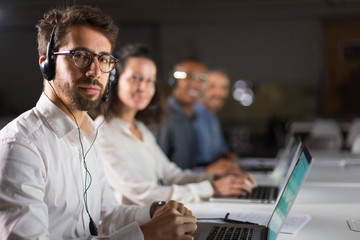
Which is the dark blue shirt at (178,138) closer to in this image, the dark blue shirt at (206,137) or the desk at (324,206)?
the dark blue shirt at (206,137)

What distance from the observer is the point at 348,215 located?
1.71m

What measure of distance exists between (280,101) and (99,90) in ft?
22.8

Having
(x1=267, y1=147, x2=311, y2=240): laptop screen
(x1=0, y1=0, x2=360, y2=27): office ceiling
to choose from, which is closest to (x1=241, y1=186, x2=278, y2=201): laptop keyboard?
(x1=267, y1=147, x2=311, y2=240): laptop screen

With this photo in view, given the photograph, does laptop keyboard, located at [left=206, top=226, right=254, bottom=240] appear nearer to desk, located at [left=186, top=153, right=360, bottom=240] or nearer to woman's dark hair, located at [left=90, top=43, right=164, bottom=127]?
desk, located at [left=186, top=153, right=360, bottom=240]

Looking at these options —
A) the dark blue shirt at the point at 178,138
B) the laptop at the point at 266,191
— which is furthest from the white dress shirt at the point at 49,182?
the dark blue shirt at the point at 178,138

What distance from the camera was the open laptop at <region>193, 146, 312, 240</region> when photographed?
120 centimetres

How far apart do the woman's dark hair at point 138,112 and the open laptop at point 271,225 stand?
2.68ft

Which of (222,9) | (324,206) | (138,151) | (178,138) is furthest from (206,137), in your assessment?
(222,9)

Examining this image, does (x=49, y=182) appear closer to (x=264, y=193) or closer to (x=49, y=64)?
(x=49, y=64)

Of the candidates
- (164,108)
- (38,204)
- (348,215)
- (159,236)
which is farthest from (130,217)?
(164,108)

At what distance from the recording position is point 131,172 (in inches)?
83.3

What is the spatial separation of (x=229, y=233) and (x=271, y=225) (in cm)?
13

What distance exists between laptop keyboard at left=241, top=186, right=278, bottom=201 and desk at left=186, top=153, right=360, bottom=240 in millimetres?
111

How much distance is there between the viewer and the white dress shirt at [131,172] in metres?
2.06
